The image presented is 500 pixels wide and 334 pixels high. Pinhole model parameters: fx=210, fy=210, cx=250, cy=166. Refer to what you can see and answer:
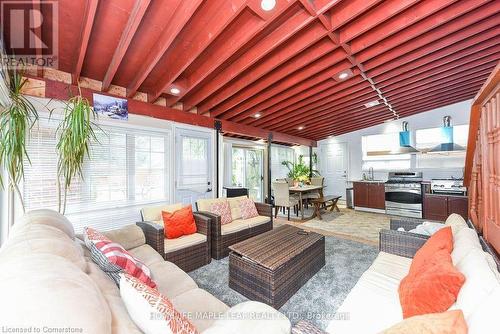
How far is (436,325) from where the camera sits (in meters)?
0.73

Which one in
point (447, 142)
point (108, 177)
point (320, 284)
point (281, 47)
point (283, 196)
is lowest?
point (320, 284)

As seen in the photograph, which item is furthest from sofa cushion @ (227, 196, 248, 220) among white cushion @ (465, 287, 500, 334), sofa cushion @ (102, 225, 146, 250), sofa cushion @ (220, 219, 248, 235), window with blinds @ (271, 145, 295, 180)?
window with blinds @ (271, 145, 295, 180)

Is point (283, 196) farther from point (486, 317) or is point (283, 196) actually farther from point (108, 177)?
point (486, 317)

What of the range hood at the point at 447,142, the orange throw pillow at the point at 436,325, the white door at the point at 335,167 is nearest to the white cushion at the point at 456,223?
the orange throw pillow at the point at 436,325

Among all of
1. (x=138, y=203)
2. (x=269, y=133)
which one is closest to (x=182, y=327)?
(x=138, y=203)

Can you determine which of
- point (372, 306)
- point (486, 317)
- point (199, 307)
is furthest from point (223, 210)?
point (486, 317)

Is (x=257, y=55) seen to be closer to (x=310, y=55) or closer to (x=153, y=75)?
(x=310, y=55)

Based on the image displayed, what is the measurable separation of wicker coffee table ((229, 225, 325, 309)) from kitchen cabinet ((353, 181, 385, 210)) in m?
4.35

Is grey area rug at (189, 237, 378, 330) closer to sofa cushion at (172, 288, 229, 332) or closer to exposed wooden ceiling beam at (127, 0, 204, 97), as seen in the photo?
sofa cushion at (172, 288, 229, 332)

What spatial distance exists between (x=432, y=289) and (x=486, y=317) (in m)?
0.33

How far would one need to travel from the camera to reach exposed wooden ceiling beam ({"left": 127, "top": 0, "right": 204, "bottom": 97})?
1696mm

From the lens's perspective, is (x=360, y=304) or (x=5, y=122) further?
(x=5, y=122)

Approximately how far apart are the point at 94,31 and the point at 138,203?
93.4 inches

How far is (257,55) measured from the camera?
97.3 inches
